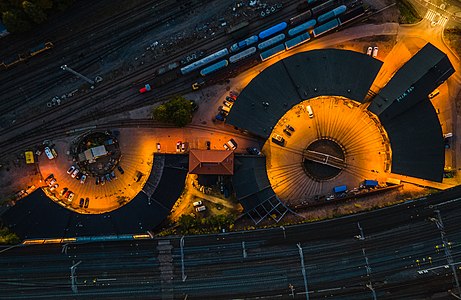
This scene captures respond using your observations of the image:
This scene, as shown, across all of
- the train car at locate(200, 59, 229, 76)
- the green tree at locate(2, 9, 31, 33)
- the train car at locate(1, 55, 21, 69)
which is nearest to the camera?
the green tree at locate(2, 9, 31, 33)

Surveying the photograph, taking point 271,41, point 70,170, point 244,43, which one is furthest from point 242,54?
point 70,170

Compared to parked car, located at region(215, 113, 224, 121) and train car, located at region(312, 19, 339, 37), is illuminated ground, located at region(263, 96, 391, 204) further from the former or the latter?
train car, located at region(312, 19, 339, 37)

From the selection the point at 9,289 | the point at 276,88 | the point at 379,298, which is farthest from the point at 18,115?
the point at 379,298

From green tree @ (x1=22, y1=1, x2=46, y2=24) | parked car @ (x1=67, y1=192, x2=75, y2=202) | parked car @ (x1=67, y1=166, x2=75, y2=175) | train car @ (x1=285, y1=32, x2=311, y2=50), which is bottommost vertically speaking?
parked car @ (x1=67, y1=192, x2=75, y2=202)

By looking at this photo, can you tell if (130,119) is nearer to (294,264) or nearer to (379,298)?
(294,264)

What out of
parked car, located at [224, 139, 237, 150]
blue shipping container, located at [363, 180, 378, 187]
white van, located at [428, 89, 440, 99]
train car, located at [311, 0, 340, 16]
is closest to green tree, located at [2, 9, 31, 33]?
parked car, located at [224, 139, 237, 150]

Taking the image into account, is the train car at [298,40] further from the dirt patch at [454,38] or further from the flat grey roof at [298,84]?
the dirt patch at [454,38]
